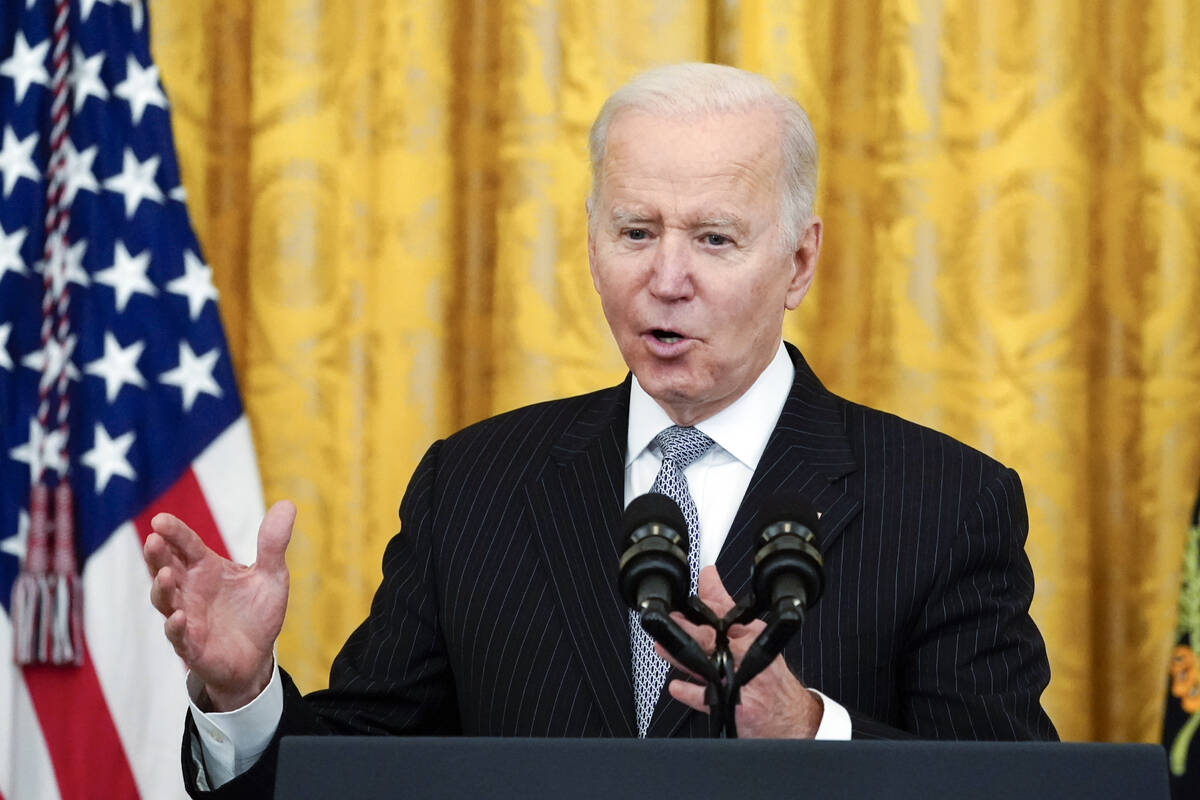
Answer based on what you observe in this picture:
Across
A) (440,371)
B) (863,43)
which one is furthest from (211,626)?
(863,43)

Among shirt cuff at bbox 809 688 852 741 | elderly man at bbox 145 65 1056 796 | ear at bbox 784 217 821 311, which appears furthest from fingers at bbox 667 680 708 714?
ear at bbox 784 217 821 311

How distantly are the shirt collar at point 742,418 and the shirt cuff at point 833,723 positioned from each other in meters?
0.52

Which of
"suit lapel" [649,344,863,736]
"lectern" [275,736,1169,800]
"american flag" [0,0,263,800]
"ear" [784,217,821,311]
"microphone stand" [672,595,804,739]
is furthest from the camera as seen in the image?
"american flag" [0,0,263,800]

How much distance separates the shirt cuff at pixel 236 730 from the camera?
1723 millimetres

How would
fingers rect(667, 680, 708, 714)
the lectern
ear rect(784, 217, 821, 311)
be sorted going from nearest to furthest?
the lectern, fingers rect(667, 680, 708, 714), ear rect(784, 217, 821, 311)

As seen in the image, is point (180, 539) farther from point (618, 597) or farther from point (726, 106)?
point (726, 106)

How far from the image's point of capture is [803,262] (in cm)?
216

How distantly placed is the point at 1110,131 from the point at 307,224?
1.82 meters

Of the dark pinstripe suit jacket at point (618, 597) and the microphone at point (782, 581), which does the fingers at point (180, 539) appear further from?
the microphone at point (782, 581)

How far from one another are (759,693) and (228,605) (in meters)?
0.66

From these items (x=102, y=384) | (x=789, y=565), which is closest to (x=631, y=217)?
(x=789, y=565)

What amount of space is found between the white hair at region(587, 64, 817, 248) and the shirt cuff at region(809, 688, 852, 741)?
2.48 feet

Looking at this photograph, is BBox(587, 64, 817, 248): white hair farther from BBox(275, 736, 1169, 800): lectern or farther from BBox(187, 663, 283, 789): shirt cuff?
BBox(275, 736, 1169, 800): lectern

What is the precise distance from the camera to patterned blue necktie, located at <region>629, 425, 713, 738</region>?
1912 mm
